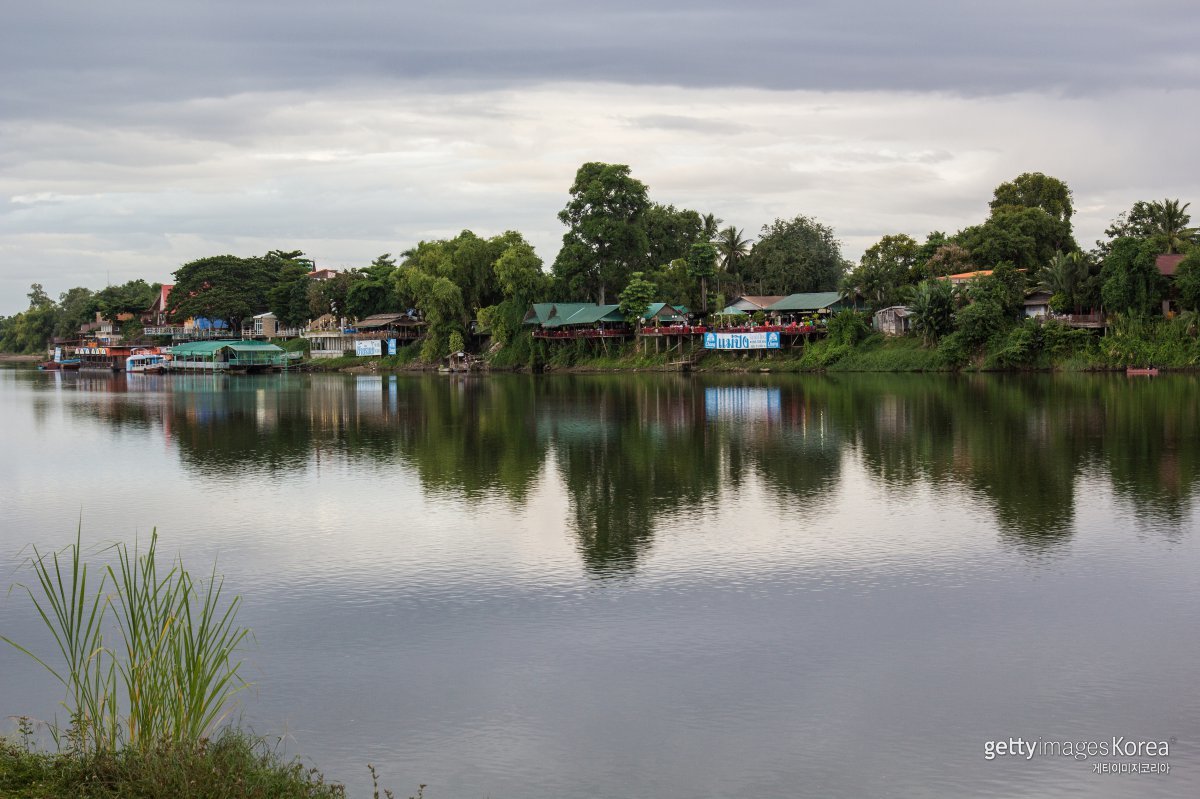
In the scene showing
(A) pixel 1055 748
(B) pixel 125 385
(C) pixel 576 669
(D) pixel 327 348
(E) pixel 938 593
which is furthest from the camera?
(D) pixel 327 348

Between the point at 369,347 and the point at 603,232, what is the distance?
92.5 ft

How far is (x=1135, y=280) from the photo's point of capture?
6000 centimetres

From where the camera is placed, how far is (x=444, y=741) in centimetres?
1038

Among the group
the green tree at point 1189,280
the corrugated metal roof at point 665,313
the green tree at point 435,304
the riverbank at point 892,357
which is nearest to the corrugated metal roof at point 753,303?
the riverbank at point 892,357

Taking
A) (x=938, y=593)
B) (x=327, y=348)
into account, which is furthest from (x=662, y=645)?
(x=327, y=348)

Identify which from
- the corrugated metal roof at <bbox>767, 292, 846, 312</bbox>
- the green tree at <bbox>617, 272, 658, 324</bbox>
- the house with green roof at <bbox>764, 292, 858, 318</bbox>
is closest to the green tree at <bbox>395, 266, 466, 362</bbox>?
the green tree at <bbox>617, 272, 658, 324</bbox>

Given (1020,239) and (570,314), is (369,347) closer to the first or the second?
(570,314)

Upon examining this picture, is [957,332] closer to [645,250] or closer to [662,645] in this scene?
[645,250]

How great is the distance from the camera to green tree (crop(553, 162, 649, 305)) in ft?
287

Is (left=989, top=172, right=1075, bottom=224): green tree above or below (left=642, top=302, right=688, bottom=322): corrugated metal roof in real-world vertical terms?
above

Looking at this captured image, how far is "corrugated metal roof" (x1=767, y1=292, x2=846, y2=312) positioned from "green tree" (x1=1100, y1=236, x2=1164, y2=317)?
61.7 ft

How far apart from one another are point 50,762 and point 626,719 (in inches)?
202

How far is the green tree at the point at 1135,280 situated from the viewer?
59281 mm

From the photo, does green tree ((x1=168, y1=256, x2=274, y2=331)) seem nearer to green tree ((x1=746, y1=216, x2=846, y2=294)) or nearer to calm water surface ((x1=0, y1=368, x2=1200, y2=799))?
green tree ((x1=746, y1=216, x2=846, y2=294))
